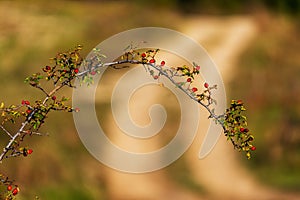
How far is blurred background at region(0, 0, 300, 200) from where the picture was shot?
11.7 metres

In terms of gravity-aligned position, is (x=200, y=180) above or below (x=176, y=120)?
below

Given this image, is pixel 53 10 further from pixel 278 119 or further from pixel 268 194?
pixel 268 194

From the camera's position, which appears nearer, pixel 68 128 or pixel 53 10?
pixel 68 128

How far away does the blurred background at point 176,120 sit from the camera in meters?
11.7

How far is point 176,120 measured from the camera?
43.0 ft

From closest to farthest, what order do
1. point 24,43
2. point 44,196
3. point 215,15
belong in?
point 44,196, point 24,43, point 215,15

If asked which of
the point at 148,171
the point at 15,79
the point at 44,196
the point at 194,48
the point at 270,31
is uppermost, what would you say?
the point at 270,31

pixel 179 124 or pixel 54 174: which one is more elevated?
pixel 179 124

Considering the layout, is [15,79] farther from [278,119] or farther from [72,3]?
[278,119]

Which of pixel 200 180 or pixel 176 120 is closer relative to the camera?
pixel 200 180

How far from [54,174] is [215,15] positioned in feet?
22.8

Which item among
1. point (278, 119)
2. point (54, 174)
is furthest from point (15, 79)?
point (278, 119)

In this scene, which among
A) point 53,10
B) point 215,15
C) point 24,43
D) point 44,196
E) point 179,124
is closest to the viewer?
point 44,196

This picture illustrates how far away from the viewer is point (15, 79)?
13297mm
